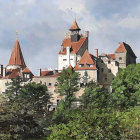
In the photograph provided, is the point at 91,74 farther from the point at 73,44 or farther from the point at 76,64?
the point at 73,44

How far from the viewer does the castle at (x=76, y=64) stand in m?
68.4

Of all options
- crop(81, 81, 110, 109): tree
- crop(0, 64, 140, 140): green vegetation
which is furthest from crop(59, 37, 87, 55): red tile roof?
crop(81, 81, 110, 109): tree

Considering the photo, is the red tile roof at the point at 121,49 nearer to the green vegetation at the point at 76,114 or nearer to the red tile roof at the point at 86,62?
the green vegetation at the point at 76,114

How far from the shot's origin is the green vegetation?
33.0 metres

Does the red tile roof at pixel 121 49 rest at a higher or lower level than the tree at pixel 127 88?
higher

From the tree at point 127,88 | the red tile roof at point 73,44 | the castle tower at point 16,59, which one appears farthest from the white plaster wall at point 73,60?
the castle tower at point 16,59

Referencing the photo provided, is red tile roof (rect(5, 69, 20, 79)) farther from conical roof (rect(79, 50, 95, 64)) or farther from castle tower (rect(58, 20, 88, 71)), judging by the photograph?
conical roof (rect(79, 50, 95, 64))

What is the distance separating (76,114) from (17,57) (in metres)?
46.9

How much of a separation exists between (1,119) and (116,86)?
94.7 feet

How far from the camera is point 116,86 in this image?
63.0m

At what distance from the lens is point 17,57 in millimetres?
81812

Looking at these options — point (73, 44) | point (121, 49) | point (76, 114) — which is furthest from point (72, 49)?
point (76, 114)

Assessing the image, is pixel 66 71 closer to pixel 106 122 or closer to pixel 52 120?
pixel 52 120

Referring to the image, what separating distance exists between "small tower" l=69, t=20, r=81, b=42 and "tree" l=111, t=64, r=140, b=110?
1598 cm
